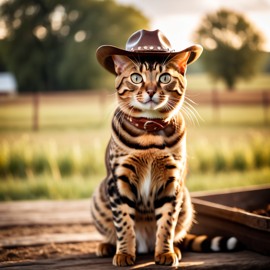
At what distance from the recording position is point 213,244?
2.30 meters

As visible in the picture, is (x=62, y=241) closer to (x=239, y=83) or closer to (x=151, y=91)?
(x=151, y=91)

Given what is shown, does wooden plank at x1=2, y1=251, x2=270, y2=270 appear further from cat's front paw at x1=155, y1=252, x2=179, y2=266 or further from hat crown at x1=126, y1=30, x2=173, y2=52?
hat crown at x1=126, y1=30, x2=173, y2=52

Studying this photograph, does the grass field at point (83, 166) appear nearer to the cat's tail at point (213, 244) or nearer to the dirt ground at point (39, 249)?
the dirt ground at point (39, 249)

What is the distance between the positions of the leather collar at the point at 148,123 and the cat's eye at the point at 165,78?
18 cm

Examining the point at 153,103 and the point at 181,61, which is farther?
the point at 181,61

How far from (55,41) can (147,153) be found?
31.1ft

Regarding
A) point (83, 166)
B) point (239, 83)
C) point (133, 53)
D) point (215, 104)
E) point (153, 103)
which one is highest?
point (239, 83)

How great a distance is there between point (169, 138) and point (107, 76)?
1153 centimetres

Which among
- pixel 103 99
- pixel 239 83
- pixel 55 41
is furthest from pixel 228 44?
pixel 55 41

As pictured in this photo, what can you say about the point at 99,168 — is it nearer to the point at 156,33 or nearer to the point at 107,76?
the point at 156,33

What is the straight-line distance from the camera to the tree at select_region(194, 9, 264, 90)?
10.7 m

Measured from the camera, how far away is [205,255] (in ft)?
7.36

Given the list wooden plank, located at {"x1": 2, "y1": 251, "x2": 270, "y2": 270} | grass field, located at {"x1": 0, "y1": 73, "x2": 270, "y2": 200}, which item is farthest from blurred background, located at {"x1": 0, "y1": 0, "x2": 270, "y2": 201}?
wooden plank, located at {"x1": 2, "y1": 251, "x2": 270, "y2": 270}

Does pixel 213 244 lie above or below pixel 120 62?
below
